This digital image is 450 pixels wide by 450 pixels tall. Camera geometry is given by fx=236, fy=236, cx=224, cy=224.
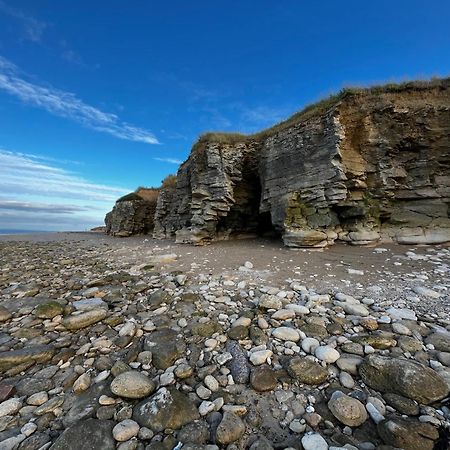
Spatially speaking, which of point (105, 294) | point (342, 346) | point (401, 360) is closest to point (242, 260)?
point (105, 294)

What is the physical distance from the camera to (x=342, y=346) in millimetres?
3332

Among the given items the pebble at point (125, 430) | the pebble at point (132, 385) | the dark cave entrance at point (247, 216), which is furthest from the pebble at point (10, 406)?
the dark cave entrance at point (247, 216)

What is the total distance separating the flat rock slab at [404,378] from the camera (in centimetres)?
247

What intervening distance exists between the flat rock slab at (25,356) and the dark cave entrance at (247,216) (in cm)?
1286

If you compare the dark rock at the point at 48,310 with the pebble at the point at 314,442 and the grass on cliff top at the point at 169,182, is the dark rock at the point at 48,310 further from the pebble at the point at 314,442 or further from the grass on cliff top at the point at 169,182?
the grass on cliff top at the point at 169,182

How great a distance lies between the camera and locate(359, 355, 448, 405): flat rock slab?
2.47 m

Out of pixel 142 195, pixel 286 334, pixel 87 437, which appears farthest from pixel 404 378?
pixel 142 195

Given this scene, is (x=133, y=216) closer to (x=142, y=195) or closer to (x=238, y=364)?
(x=142, y=195)

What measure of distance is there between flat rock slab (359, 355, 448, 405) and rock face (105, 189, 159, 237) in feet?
87.0

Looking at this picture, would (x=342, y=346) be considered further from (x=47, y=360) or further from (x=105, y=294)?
(x=105, y=294)

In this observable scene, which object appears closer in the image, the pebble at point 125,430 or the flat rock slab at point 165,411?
the pebble at point 125,430

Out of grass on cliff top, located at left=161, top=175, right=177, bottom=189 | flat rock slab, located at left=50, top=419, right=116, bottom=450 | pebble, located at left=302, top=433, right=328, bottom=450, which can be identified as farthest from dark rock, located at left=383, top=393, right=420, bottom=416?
grass on cliff top, located at left=161, top=175, right=177, bottom=189

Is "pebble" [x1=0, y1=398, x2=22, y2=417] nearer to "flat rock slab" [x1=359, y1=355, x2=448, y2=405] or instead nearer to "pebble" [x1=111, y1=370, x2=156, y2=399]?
"pebble" [x1=111, y1=370, x2=156, y2=399]

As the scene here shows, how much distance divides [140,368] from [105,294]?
2.96m
